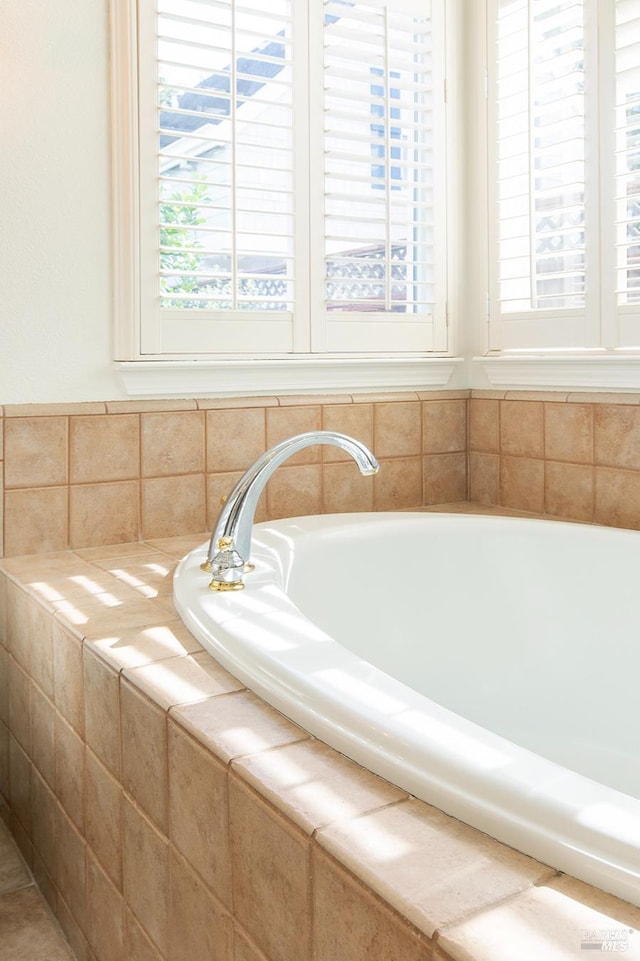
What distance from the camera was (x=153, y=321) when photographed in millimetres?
1889

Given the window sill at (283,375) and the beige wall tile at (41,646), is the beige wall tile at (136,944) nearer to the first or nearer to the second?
the beige wall tile at (41,646)

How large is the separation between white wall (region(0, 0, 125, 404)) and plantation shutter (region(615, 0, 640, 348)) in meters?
1.10

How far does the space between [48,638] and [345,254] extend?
1199 mm

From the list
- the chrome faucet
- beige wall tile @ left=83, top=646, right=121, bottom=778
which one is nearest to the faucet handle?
the chrome faucet

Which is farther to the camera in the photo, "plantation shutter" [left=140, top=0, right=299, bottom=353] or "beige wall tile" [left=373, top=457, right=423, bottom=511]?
"beige wall tile" [left=373, top=457, right=423, bottom=511]

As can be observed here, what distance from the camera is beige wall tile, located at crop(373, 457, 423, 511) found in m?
2.29

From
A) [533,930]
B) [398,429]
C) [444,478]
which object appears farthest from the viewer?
[444,478]

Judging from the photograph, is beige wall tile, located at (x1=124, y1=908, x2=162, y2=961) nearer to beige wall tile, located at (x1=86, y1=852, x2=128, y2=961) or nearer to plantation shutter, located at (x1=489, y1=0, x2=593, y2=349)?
beige wall tile, located at (x1=86, y1=852, x2=128, y2=961)

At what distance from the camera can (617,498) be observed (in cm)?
200

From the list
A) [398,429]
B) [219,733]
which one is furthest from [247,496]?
[398,429]

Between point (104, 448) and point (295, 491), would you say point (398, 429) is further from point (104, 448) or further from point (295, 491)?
point (104, 448)

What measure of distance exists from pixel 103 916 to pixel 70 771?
22 cm

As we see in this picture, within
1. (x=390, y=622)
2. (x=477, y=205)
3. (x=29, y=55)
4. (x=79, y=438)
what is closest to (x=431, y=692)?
(x=390, y=622)

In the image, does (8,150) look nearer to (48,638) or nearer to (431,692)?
(48,638)
